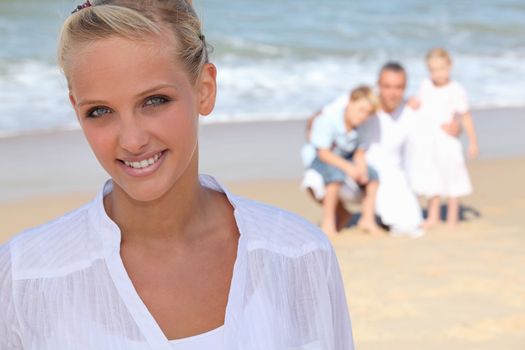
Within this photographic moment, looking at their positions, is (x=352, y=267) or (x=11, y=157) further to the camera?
(x=11, y=157)

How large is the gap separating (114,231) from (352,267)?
431cm

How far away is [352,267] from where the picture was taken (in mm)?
6453

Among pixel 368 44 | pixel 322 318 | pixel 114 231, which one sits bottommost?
pixel 368 44

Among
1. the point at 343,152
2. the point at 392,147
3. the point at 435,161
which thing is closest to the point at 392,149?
the point at 392,147

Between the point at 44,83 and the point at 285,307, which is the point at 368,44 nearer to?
the point at 44,83

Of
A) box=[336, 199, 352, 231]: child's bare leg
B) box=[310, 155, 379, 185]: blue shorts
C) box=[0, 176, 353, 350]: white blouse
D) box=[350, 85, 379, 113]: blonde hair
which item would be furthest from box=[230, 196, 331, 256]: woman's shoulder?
box=[336, 199, 352, 231]: child's bare leg

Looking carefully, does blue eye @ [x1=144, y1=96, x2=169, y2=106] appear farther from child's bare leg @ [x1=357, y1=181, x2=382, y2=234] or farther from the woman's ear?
child's bare leg @ [x1=357, y1=181, x2=382, y2=234]

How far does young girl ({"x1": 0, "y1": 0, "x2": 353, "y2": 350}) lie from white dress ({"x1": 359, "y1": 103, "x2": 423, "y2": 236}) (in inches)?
207

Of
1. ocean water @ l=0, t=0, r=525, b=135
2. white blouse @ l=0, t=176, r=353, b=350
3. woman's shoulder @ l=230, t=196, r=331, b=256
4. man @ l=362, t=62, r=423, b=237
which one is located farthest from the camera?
ocean water @ l=0, t=0, r=525, b=135

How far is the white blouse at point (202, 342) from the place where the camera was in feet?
7.08

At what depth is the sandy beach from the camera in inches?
213

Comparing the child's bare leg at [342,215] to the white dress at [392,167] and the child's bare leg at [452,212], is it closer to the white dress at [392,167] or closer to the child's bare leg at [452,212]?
the white dress at [392,167]

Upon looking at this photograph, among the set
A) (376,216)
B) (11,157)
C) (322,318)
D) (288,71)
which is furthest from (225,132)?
(322,318)

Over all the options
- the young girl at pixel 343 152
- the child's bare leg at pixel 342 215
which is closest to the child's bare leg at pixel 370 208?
the young girl at pixel 343 152
